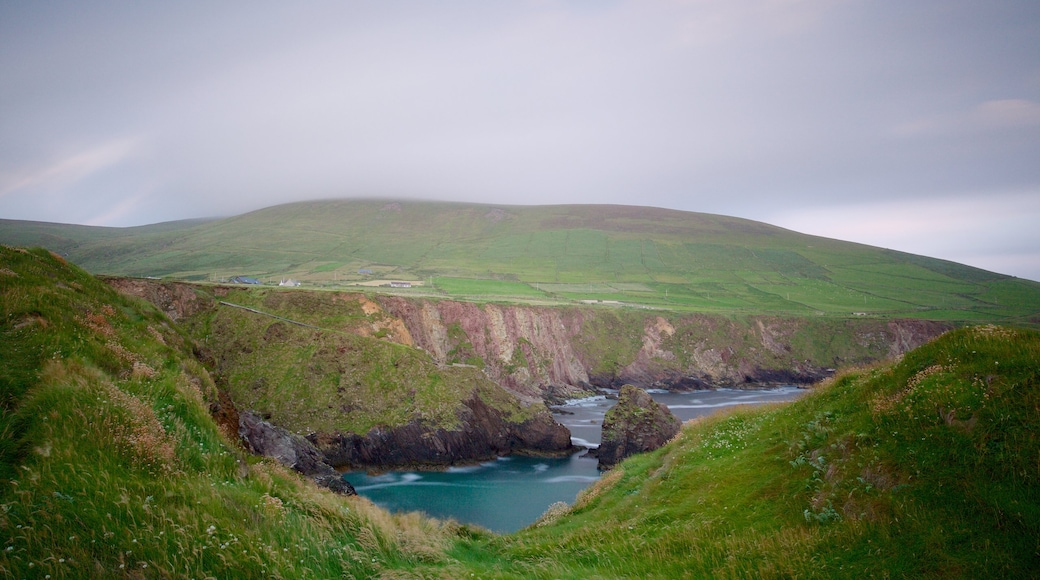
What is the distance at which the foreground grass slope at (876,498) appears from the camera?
23.6 feet

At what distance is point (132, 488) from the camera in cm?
705

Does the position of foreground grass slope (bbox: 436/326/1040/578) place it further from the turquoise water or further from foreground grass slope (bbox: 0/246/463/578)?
the turquoise water

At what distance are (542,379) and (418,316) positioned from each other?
21090mm

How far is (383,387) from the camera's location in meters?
47.5

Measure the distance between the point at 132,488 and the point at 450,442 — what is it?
134 feet

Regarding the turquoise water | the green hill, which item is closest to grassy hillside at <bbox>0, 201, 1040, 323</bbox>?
the turquoise water

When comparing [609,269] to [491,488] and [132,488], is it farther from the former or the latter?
[132,488]

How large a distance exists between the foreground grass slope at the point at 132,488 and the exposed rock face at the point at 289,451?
1823 cm

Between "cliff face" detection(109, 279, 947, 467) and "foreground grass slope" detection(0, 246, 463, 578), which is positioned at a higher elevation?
"foreground grass slope" detection(0, 246, 463, 578)

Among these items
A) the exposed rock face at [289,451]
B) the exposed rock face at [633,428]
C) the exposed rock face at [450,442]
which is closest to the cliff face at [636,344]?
the exposed rock face at [450,442]

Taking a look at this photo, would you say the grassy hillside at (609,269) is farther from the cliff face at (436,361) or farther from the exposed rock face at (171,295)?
the exposed rock face at (171,295)

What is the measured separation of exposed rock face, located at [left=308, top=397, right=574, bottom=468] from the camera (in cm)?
4384

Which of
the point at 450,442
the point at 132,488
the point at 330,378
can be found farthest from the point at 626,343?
the point at 132,488

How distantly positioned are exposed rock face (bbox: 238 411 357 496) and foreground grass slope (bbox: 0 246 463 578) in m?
18.2
